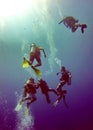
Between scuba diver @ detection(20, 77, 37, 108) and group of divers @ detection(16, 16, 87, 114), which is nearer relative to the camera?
group of divers @ detection(16, 16, 87, 114)

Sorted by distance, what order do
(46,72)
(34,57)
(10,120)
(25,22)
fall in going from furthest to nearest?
(46,72)
(10,120)
(25,22)
(34,57)

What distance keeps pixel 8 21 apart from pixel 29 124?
596 inches

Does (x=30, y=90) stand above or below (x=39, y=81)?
below

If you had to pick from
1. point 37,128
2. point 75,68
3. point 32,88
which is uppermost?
point 75,68

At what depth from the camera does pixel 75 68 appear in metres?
38.8

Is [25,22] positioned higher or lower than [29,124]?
higher

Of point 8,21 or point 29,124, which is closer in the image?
point 8,21

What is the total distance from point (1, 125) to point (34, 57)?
2314 centimetres

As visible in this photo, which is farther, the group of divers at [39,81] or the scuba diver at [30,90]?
the scuba diver at [30,90]

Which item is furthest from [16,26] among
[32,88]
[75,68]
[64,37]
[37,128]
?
[32,88]

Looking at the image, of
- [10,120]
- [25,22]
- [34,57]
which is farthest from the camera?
[10,120]

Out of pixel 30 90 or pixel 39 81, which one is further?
pixel 39 81

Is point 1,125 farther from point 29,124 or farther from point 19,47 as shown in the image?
point 19,47

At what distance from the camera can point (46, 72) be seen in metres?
37.8
